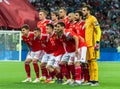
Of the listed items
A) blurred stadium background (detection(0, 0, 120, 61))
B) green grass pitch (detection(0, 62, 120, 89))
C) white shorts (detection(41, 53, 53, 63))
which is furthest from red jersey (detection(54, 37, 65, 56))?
blurred stadium background (detection(0, 0, 120, 61))

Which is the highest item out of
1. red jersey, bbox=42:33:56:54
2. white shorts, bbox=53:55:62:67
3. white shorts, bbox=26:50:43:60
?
red jersey, bbox=42:33:56:54

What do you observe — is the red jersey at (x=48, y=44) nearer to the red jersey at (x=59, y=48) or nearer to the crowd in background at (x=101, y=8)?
the red jersey at (x=59, y=48)

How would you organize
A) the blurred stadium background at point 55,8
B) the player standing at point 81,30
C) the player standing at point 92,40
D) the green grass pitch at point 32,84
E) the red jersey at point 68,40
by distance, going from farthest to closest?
the blurred stadium background at point 55,8 → the player standing at point 81,30 → the player standing at point 92,40 → the red jersey at point 68,40 → the green grass pitch at point 32,84

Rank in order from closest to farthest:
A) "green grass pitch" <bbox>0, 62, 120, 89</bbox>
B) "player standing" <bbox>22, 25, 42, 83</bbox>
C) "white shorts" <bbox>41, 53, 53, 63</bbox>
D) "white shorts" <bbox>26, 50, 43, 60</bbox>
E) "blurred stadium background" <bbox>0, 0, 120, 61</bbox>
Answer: "green grass pitch" <bbox>0, 62, 120, 89</bbox>, "white shorts" <bbox>41, 53, 53, 63</bbox>, "player standing" <bbox>22, 25, 42, 83</bbox>, "white shorts" <bbox>26, 50, 43, 60</bbox>, "blurred stadium background" <bbox>0, 0, 120, 61</bbox>

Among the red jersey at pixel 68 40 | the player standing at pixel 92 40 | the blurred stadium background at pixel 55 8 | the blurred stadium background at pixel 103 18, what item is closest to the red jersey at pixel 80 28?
the player standing at pixel 92 40

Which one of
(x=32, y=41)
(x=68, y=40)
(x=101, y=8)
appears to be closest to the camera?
(x=68, y=40)

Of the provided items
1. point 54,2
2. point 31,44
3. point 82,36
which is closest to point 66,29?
point 82,36

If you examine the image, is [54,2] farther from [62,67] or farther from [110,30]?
[62,67]

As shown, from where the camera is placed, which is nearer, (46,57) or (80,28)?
(80,28)

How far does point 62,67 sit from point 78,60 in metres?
0.72

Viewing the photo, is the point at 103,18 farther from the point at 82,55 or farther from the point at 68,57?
the point at 82,55

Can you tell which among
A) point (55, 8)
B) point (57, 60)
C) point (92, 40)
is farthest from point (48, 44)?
point (55, 8)

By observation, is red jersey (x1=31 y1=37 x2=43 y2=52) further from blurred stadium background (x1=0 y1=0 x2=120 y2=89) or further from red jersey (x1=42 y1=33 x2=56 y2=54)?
blurred stadium background (x1=0 y1=0 x2=120 y2=89)

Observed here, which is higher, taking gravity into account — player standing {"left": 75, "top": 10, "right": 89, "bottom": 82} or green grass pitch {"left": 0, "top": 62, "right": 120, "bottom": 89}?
player standing {"left": 75, "top": 10, "right": 89, "bottom": 82}
